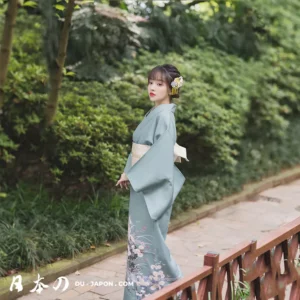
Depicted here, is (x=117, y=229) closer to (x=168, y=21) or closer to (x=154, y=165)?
(x=154, y=165)

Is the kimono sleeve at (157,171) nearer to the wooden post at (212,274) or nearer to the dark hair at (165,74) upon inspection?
the dark hair at (165,74)

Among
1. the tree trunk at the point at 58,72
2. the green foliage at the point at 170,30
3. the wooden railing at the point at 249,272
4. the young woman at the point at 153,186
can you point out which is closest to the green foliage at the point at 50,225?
the tree trunk at the point at 58,72

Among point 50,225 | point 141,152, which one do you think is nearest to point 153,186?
point 141,152

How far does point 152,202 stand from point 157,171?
210mm

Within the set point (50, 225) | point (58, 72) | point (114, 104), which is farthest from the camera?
point (114, 104)

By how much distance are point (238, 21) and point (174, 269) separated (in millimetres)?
6435

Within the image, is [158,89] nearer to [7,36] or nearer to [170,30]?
[7,36]

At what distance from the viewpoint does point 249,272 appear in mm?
3400

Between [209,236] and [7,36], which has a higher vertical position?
[7,36]

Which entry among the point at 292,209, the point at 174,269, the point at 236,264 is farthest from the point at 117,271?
the point at 292,209

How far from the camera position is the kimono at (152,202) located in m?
4.34

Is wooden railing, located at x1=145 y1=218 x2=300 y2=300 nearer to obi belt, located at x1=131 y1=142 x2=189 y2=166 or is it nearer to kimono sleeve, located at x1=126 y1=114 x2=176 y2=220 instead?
kimono sleeve, located at x1=126 y1=114 x2=176 y2=220

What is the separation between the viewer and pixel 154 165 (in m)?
4.33

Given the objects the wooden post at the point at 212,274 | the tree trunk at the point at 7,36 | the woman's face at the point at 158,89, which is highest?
the tree trunk at the point at 7,36
